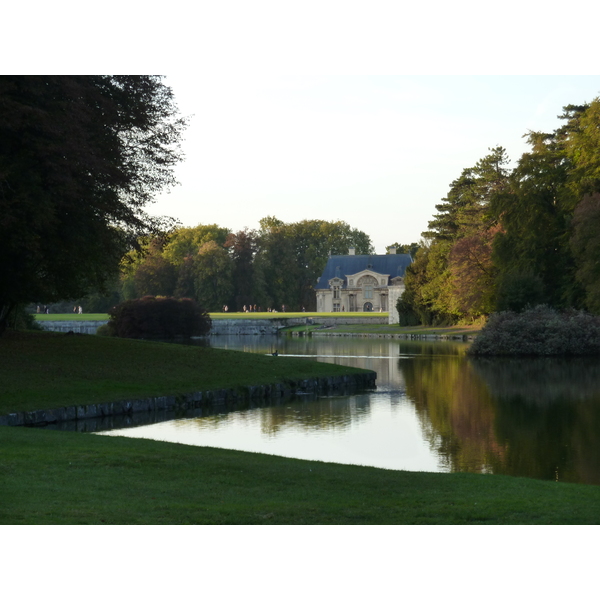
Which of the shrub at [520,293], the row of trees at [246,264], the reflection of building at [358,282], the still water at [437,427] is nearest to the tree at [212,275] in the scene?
the row of trees at [246,264]

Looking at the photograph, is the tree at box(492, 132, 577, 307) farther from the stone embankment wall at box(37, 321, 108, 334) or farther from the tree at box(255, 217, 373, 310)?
the tree at box(255, 217, 373, 310)

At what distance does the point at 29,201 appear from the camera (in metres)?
14.2

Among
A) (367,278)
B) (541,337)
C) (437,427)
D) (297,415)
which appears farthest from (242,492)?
(367,278)

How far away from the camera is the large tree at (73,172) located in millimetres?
14430

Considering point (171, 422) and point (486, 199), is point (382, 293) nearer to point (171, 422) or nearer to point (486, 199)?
→ point (486, 199)

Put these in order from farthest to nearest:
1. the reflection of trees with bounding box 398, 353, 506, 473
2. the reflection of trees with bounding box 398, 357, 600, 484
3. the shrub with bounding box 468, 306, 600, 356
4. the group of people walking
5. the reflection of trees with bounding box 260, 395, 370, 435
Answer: the group of people walking → the shrub with bounding box 468, 306, 600, 356 → the reflection of trees with bounding box 260, 395, 370, 435 → the reflection of trees with bounding box 398, 353, 506, 473 → the reflection of trees with bounding box 398, 357, 600, 484

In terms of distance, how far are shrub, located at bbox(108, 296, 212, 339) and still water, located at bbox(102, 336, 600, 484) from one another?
21706mm

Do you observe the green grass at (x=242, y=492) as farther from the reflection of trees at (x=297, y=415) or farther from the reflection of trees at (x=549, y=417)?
the reflection of trees at (x=297, y=415)

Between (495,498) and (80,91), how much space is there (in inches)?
470

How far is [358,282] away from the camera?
8656cm

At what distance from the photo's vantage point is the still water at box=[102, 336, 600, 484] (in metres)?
10.8

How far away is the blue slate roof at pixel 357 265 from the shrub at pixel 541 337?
56048 mm

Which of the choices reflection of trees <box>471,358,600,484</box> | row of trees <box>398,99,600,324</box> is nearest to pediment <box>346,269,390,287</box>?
row of trees <box>398,99,600,324</box>

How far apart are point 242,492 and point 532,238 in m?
34.5
